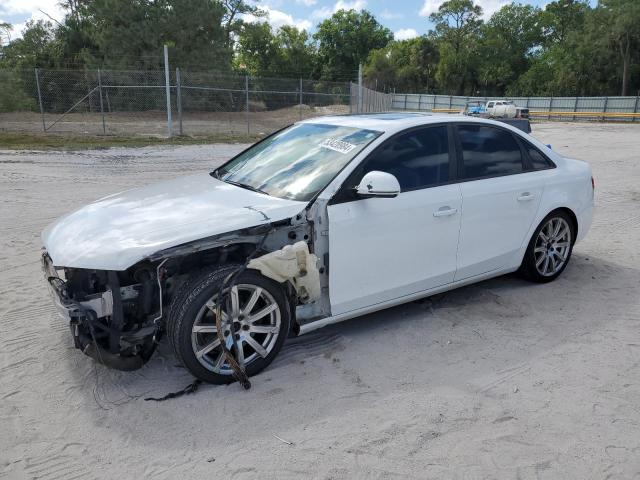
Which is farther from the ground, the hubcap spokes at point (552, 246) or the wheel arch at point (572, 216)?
the wheel arch at point (572, 216)

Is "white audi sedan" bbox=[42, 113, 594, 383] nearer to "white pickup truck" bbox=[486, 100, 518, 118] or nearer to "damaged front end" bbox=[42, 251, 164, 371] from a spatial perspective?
"damaged front end" bbox=[42, 251, 164, 371]

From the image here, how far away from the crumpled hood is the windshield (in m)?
0.17

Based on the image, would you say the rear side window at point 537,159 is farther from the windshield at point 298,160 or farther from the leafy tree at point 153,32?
the leafy tree at point 153,32

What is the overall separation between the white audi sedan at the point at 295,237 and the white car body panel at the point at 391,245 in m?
0.01

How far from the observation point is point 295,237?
3666 mm

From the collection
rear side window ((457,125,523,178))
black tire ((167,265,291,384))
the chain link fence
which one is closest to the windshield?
black tire ((167,265,291,384))

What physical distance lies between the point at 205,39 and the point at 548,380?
32.6 metres

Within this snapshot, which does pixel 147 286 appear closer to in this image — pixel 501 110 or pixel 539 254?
pixel 539 254

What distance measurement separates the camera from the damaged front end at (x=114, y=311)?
10.5 ft

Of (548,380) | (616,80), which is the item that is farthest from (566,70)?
(548,380)

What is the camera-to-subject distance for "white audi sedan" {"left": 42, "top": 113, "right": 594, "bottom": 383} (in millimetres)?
3248

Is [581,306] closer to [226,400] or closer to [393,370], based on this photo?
[393,370]

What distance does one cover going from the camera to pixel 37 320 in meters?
4.27

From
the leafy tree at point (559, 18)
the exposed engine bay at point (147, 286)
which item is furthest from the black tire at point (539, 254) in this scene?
the leafy tree at point (559, 18)
